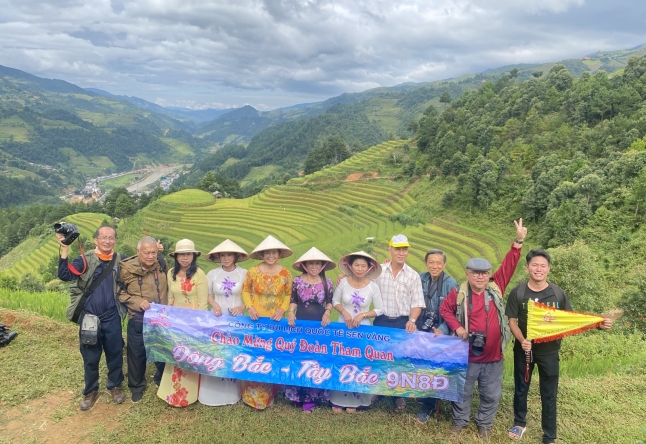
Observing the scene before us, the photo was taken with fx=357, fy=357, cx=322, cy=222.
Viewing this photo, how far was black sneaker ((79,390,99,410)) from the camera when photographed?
12.1ft

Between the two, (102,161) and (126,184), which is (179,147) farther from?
(126,184)

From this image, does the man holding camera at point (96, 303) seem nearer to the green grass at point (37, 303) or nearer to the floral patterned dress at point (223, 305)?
the floral patterned dress at point (223, 305)

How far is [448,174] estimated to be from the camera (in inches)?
1267

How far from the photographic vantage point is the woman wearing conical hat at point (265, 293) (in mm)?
3682

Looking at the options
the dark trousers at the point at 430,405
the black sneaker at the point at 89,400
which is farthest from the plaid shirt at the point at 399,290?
the black sneaker at the point at 89,400

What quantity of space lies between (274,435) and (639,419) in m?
3.59

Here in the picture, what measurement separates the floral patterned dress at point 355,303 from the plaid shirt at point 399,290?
83 millimetres

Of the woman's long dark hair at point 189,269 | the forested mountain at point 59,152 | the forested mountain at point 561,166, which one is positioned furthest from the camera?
the forested mountain at point 59,152

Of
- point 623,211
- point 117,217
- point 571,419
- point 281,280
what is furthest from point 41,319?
point 117,217

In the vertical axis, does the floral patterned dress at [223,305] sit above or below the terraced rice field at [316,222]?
above

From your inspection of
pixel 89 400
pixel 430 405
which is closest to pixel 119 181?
pixel 89 400

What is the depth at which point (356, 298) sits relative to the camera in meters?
3.50

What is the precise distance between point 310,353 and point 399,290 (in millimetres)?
1095

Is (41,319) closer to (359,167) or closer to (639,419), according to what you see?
(639,419)
